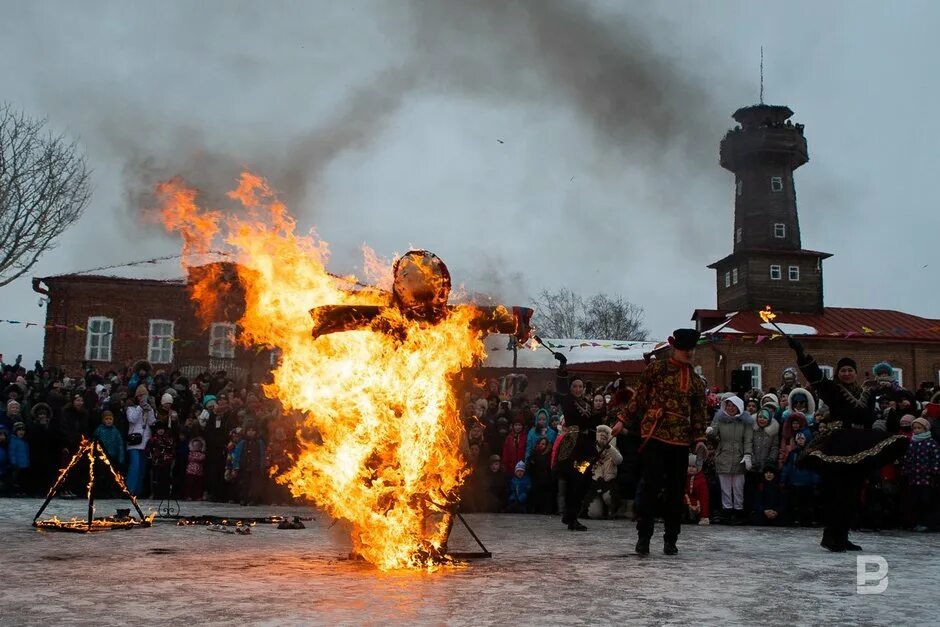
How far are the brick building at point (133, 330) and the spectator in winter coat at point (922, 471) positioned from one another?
2889 centimetres

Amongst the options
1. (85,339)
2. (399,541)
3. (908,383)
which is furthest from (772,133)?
(399,541)

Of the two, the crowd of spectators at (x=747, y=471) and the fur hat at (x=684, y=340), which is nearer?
the fur hat at (x=684, y=340)

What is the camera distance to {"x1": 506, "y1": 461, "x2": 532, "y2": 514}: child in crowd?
1444 cm

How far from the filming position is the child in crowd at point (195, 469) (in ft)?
51.6

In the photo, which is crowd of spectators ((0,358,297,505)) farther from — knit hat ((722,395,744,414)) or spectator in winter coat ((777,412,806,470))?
spectator in winter coat ((777,412,806,470))

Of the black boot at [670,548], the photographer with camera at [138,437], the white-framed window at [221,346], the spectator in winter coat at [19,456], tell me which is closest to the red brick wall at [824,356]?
the white-framed window at [221,346]

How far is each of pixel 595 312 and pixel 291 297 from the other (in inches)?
2168

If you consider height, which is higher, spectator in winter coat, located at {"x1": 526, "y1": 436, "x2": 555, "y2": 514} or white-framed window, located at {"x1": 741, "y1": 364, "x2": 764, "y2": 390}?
white-framed window, located at {"x1": 741, "y1": 364, "x2": 764, "y2": 390}

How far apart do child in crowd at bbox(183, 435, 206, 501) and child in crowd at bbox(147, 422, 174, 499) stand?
347mm

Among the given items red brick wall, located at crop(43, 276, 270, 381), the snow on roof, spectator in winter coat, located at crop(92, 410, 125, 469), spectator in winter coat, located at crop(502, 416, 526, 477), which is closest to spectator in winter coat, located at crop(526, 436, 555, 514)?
spectator in winter coat, located at crop(502, 416, 526, 477)

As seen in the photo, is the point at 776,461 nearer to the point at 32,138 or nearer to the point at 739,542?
the point at 739,542

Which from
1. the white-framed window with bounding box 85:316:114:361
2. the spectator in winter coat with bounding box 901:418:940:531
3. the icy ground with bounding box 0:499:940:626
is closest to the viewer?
the icy ground with bounding box 0:499:940:626

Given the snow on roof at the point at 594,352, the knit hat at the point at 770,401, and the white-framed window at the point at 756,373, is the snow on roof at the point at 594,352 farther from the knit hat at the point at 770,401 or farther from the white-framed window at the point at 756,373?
the knit hat at the point at 770,401

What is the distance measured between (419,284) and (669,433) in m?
2.63
